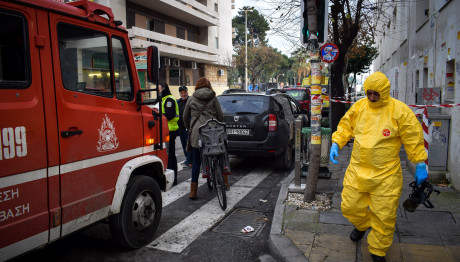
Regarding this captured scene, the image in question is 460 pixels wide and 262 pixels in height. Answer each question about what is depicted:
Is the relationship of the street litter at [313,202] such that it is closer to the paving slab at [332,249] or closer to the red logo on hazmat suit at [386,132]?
the paving slab at [332,249]

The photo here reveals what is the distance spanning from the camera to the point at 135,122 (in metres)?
3.94

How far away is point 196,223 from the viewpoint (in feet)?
16.1

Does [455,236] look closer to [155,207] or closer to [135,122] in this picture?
[155,207]

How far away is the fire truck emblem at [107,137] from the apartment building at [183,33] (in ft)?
63.1

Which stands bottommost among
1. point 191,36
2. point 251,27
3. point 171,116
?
Answer: point 171,116

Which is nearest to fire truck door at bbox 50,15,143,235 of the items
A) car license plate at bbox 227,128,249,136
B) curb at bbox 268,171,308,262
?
curb at bbox 268,171,308,262

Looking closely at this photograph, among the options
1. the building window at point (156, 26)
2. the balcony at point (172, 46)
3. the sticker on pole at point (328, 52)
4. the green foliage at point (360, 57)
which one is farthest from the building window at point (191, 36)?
the sticker on pole at point (328, 52)

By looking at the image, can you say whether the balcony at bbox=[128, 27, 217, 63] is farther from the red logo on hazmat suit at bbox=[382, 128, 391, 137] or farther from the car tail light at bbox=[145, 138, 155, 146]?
the red logo on hazmat suit at bbox=[382, 128, 391, 137]

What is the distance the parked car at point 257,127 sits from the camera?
7.68 m

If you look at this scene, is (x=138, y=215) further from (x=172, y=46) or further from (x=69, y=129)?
(x=172, y=46)

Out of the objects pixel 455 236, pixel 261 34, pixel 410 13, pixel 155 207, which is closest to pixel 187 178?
pixel 155 207

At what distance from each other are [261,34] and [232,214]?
63090mm

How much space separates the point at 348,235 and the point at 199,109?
9.61 feet

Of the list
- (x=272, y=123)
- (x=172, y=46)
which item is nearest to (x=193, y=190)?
(x=272, y=123)
